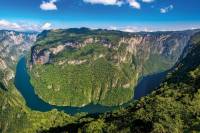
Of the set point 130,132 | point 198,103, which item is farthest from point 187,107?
point 130,132

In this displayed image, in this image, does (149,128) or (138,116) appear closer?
(149,128)

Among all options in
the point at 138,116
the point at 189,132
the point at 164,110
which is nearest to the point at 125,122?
the point at 138,116

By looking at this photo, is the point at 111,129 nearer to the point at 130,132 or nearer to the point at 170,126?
the point at 130,132

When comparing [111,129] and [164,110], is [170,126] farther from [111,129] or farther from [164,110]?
[111,129]

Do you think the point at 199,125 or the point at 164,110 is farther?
the point at 164,110

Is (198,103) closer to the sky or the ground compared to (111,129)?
closer to the sky

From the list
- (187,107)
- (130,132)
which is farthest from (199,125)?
(130,132)

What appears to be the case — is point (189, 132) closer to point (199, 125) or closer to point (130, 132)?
point (199, 125)
